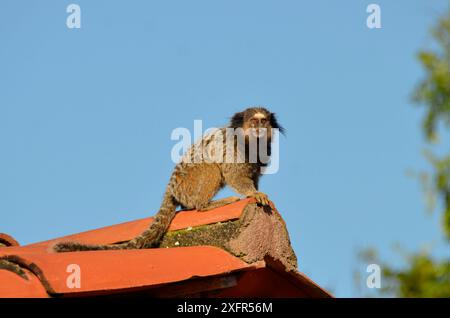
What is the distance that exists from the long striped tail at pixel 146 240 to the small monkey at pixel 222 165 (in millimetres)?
18

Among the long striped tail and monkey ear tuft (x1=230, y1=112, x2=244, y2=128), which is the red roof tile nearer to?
the long striped tail

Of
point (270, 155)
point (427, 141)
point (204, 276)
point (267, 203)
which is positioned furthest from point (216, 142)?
point (427, 141)

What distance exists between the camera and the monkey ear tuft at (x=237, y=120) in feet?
36.5

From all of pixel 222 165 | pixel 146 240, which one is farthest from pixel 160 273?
pixel 222 165

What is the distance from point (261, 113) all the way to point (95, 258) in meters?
5.33

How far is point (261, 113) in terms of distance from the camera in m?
11.4

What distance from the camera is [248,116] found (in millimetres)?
11344

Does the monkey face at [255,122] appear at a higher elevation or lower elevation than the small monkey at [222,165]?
higher

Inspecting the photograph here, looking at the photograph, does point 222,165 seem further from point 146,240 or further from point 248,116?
point 146,240

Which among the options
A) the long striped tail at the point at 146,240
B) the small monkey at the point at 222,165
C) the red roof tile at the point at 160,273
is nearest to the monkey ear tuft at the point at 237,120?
the small monkey at the point at 222,165

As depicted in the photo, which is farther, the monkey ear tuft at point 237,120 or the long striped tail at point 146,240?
the monkey ear tuft at point 237,120

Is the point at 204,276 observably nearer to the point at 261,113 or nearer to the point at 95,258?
the point at 95,258

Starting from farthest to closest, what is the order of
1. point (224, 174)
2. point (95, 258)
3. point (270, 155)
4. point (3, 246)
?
point (270, 155)
point (224, 174)
point (3, 246)
point (95, 258)

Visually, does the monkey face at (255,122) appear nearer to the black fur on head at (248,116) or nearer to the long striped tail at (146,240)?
the black fur on head at (248,116)
